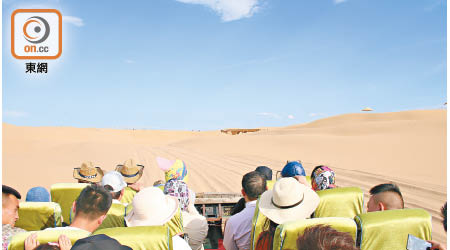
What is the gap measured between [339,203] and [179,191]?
186 cm

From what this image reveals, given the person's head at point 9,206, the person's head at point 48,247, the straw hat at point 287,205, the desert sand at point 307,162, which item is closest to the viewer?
the person's head at point 48,247

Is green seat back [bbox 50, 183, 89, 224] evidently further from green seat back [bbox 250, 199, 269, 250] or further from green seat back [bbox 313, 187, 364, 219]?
green seat back [bbox 313, 187, 364, 219]

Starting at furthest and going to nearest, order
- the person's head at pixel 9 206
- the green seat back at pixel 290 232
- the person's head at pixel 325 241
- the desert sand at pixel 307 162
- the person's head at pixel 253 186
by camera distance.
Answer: the desert sand at pixel 307 162 → the person's head at pixel 253 186 → the person's head at pixel 9 206 → the green seat back at pixel 290 232 → the person's head at pixel 325 241

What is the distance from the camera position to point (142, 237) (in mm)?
2453

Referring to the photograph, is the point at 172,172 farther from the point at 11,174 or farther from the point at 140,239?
the point at 11,174

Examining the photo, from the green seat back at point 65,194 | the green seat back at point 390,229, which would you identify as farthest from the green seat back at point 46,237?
the green seat back at point 65,194

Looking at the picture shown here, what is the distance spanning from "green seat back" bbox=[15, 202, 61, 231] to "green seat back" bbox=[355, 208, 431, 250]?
298cm

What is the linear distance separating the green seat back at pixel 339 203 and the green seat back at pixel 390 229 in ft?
2.61

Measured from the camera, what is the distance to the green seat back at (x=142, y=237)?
2.42 m

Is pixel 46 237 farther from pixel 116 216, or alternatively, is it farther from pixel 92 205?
pixel 116 216

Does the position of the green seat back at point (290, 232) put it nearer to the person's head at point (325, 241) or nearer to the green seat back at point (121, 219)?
the person's head at point (325, 241)

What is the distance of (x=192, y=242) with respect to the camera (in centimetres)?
425

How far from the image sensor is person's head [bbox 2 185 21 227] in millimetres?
3285

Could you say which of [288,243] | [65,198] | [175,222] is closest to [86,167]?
[65,198]
